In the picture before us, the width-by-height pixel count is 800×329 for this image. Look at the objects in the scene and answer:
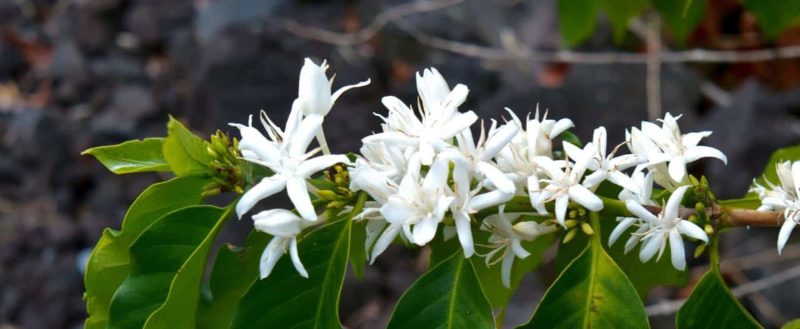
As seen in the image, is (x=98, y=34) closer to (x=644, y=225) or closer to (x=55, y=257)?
(x=55, y=257)

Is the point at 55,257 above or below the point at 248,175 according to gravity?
below

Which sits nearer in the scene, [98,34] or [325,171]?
[325,171]

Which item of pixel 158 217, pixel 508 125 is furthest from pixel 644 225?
pixel 158 217

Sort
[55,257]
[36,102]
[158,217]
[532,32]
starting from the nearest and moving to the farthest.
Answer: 1. [158,217]
2. [532,32]
3. [55,257]
4. [36,102]

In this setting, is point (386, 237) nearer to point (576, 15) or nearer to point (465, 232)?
point (465, 232)

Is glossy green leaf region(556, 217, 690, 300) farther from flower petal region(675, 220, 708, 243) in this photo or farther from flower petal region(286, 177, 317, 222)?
flower petal region(286, 177, 317, 222)

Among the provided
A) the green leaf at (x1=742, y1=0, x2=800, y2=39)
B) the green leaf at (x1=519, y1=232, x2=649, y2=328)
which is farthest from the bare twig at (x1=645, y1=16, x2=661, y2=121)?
the green leaf at (x1=519, y1=232, x2=649, y2=328)
